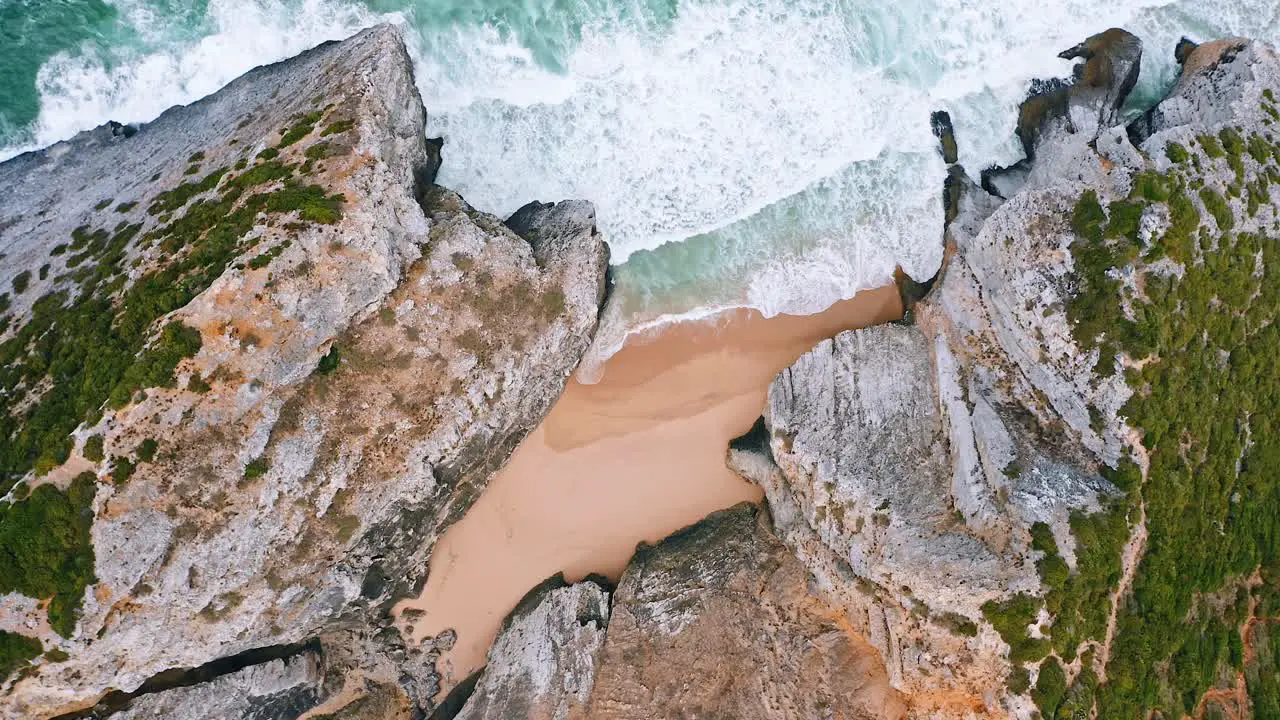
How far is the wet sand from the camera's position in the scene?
21.2 m

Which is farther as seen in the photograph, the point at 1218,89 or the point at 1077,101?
the point at 1077,101

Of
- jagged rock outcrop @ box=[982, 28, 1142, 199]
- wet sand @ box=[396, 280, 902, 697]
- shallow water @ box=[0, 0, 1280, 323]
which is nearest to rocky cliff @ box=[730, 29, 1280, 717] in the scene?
wet sand @ box=[396, 280, 902, 697]

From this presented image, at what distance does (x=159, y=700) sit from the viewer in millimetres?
17109

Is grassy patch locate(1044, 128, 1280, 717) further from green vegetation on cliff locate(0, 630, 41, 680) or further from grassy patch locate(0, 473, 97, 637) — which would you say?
green vegetation on cliff locate(0, 630, 41, 680)

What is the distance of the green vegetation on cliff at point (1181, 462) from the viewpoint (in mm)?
16156

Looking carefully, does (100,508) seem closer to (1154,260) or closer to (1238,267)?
(1154,260)

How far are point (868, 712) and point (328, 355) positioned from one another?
1600 centimetres

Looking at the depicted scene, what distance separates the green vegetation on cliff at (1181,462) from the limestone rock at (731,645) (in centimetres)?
433

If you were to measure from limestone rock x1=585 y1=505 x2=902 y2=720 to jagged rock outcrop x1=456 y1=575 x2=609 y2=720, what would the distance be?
517 millimetres

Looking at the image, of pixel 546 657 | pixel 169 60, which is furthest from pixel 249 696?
pixel 169 60

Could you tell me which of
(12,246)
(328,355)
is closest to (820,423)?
(328,355)

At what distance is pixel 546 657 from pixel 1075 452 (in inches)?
592

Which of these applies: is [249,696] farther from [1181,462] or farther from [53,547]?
[1181,462]

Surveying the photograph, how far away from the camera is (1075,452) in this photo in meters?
17.4
